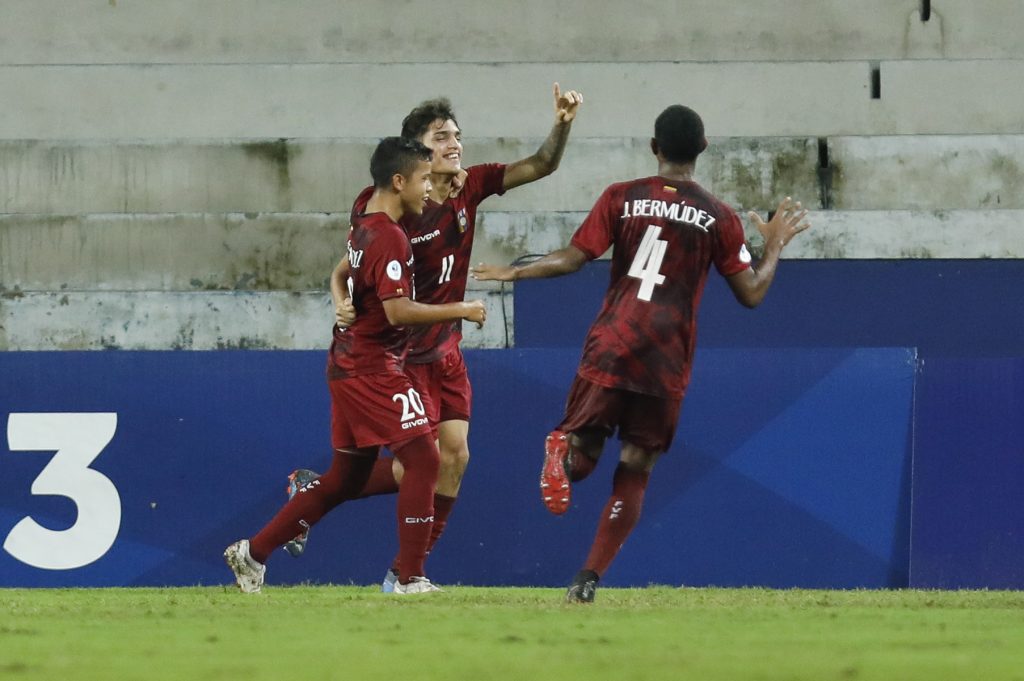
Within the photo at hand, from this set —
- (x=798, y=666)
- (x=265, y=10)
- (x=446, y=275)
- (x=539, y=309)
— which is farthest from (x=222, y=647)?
(x=265, y=10)

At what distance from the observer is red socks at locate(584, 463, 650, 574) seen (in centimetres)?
627

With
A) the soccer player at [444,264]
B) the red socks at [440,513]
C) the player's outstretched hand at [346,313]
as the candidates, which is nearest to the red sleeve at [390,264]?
the player's outstretched hand at [346,313]

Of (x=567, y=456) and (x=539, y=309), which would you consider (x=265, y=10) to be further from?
(x=567, y=456)

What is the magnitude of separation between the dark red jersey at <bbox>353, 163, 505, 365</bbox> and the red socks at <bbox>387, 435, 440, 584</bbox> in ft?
2.26

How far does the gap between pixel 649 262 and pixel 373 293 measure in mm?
1197

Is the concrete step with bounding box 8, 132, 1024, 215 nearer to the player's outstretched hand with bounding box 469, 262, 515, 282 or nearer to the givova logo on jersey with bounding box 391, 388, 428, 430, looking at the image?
the givova logo on jersey with bounding box 391, 388, 428, 430

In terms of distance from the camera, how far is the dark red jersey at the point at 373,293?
21.9ft

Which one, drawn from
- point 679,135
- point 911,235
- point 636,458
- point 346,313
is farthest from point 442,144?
point 911,235

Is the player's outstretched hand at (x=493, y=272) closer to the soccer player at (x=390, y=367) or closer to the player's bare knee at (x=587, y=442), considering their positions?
the soccer player at (x=390, y=367)

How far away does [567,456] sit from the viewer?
20.9ft

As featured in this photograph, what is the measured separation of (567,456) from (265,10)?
8.09 m

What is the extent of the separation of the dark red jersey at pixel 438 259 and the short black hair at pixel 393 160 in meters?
0.64

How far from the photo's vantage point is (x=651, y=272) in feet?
21.0

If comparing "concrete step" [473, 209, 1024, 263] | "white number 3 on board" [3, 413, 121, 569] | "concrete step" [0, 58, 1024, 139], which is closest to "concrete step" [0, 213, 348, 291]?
"concrete step" [0, 58, 1024, 139]
